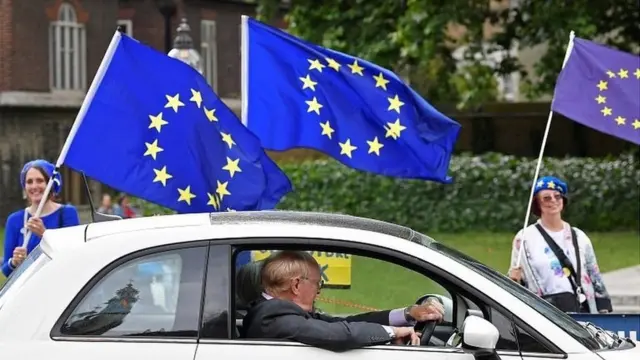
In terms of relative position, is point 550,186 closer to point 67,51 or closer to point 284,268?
point 284,268

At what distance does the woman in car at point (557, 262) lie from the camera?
734 centimetres

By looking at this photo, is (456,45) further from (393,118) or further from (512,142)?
(393,118)

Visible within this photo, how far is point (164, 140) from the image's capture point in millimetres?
7762

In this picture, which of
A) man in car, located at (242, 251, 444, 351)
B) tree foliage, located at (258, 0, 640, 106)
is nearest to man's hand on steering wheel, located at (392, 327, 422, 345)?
man in car, located at (242, 251, 444, 351)

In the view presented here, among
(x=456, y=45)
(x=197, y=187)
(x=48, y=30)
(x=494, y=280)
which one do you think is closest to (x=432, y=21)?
(x=456, y=45)

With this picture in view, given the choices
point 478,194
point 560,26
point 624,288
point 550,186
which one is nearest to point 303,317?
point 550,186

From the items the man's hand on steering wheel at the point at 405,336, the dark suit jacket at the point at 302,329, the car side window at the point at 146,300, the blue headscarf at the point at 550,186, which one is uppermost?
the blue headscarf at the point at 550,186

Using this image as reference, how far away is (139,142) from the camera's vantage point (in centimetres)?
766

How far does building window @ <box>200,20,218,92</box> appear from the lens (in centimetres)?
4509

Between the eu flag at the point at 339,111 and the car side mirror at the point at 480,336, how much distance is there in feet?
14.4

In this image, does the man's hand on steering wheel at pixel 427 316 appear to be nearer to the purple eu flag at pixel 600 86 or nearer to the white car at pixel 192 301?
the white car at pixel 192 301

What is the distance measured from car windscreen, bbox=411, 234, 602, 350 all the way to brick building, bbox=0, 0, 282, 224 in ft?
102

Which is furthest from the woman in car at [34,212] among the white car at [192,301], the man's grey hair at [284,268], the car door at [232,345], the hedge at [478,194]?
the hedge at [478,194]

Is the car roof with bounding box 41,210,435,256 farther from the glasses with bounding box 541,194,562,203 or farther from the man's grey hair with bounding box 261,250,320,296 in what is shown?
the glasses with bounding box 541,194,562,203
